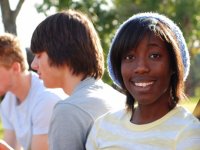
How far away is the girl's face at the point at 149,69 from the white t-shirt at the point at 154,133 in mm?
100

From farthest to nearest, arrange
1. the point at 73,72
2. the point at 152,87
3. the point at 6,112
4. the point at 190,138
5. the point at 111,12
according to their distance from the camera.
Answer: the point at 111,12 → the point at 6,112 → the point at 73,72 → the point at 152,87 → the point at 190,138

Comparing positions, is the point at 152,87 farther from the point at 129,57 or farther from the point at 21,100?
the point at 21,100

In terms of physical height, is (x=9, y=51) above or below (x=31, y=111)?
above

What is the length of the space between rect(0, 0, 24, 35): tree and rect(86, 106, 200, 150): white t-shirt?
16.2ft

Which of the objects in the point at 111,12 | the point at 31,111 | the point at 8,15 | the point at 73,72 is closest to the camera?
the point at 73,72

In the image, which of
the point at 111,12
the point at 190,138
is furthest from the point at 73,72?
the point at 111,12

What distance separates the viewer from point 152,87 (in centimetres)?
234

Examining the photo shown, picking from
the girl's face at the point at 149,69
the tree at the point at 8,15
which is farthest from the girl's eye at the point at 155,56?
the tree at the point at 8,15

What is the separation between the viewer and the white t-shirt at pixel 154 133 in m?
2.25

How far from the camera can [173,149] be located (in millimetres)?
2277

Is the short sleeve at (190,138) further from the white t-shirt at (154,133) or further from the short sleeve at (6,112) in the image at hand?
the short sleeve at (6,112)

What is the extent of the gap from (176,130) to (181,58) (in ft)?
0.93

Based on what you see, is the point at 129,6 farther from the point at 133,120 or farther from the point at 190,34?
the point at 133,120

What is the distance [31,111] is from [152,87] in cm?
164
